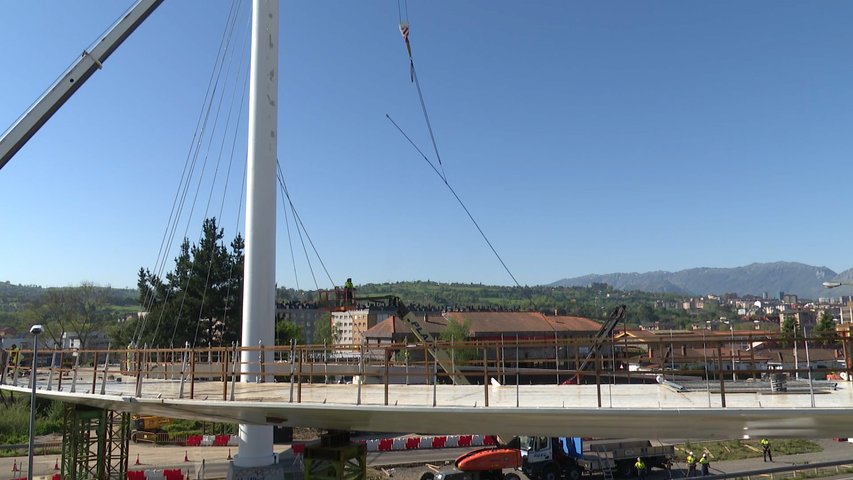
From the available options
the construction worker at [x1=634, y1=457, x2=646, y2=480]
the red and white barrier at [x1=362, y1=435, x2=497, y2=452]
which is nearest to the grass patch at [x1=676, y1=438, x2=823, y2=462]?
the construction worker at [x1=634, y1=457, x2=646, y2=480]

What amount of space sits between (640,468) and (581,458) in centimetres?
270

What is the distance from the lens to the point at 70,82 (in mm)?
23984

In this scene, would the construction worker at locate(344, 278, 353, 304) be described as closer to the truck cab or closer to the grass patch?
the truck cab

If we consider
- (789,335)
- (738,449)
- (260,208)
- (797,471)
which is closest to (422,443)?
(738,449)

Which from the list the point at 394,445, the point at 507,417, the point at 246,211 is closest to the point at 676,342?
the point at 507,417

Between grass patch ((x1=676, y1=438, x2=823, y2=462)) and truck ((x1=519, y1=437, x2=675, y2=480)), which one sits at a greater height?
truck ((x1=519, y1=437, x2=675, y2=480))

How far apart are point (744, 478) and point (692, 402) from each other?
71.1ft

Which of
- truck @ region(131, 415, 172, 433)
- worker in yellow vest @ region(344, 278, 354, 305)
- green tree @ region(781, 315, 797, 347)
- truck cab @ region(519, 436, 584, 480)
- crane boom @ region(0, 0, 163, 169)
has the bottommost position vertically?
truck @ region(131, 415, 172, 433)

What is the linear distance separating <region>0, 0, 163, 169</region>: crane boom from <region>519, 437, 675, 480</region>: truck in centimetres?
2568

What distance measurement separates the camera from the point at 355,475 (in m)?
15.7

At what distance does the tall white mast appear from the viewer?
21109 millimetres

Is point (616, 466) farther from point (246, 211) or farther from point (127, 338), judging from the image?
point (127, 338)

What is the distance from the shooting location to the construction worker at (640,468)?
1093 inches

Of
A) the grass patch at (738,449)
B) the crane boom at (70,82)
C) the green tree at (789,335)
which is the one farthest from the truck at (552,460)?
the crane boom at (70,82)
